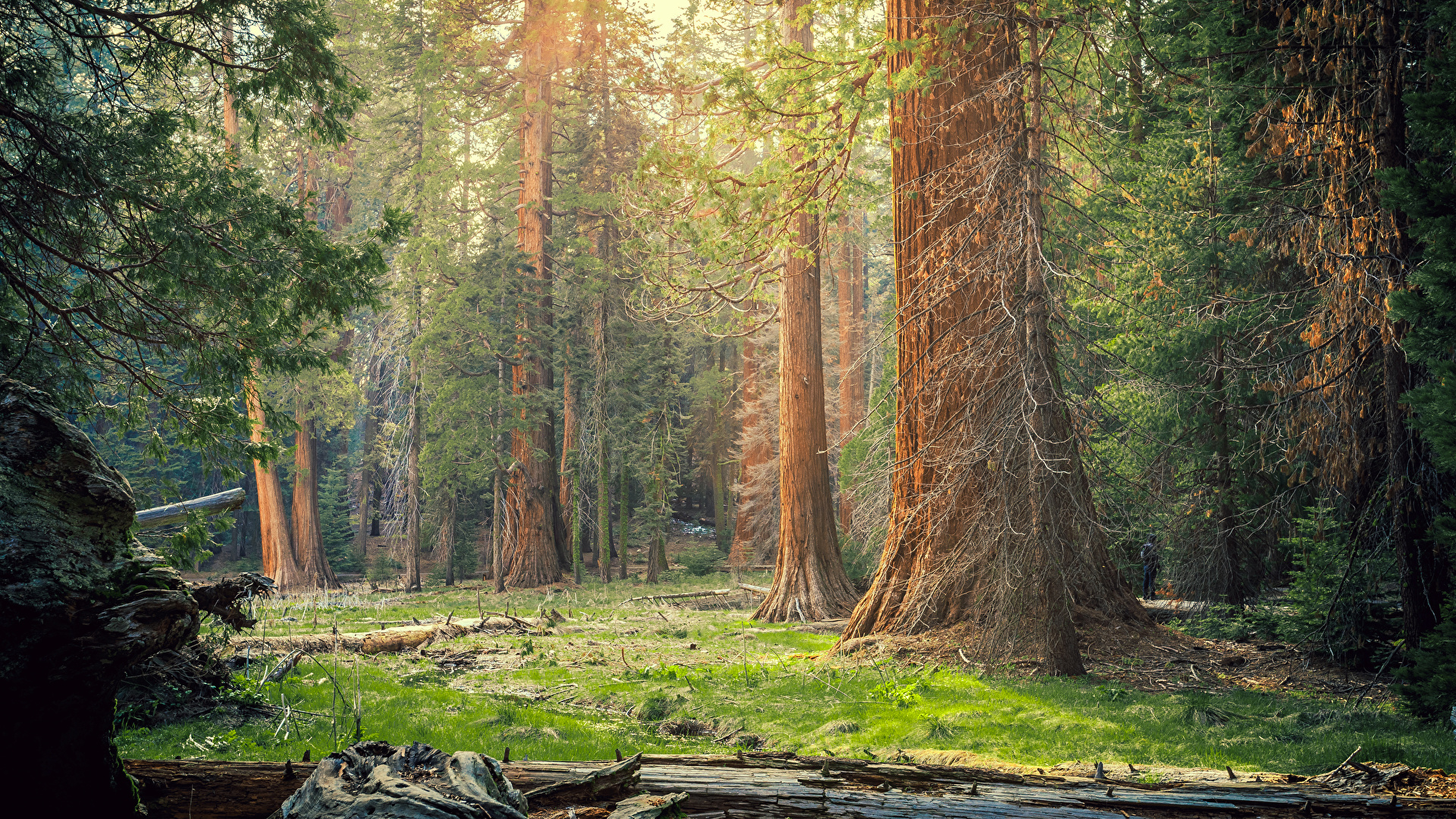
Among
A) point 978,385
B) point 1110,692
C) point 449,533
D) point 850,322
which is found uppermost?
point 850,322

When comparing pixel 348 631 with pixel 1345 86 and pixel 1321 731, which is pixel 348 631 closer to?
pixel 1321 731

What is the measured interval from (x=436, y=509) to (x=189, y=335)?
26.3 m

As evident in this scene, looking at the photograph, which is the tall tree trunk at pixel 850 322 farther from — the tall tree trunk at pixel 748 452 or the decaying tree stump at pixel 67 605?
the decaying tree stump at pixel 67 605

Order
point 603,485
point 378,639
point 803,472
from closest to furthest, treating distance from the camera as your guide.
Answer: point 378,639
point 803,472
point 603,485

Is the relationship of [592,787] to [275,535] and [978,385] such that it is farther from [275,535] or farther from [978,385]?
[275,535]

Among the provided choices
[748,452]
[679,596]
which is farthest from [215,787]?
[748,452]

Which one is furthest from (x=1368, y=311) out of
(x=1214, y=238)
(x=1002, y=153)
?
(x=1214, y=238)

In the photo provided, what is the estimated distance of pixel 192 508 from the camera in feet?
29.0

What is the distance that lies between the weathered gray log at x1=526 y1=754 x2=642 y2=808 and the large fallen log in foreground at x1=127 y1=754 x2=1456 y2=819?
0.12 feet

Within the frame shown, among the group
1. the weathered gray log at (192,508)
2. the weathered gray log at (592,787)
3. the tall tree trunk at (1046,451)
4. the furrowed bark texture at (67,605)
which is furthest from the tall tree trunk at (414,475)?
the weathered gray log at (592,787)

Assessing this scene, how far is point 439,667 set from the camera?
11133mm

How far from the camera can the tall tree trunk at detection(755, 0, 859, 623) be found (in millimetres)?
16188

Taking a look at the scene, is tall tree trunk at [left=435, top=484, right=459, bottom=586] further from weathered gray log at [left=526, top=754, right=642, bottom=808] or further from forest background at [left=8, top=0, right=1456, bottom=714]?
weathered gray log at [left=526, top=754, right=642, bottom=808]

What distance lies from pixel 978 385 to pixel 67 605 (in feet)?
25.8
